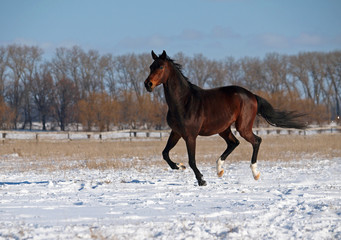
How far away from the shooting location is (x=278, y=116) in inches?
354

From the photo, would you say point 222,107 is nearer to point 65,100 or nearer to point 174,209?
point 174,209

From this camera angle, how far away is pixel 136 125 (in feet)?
172

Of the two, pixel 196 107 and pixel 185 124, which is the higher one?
pixel 196 107

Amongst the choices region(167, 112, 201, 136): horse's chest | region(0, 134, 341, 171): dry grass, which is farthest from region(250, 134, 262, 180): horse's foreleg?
region(0, 134, 341, 171): dry grass

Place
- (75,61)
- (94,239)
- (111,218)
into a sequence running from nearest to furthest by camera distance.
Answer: (94,239) → (111,218) → (75,61)

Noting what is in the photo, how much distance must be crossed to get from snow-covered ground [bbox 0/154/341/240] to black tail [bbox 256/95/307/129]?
4.43ft

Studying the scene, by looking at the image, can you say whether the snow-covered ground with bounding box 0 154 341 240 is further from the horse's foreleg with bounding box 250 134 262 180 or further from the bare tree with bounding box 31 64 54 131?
the bare tree with bounding box 31 64 54 131

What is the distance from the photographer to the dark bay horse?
24.0ft

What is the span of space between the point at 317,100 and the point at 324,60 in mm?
6445

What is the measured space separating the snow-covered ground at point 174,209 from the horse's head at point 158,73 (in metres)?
1.78

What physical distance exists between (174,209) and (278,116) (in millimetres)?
4592

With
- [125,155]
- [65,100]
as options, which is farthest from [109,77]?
[125,155]

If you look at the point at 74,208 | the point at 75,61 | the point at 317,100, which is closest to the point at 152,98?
the point at 75,61

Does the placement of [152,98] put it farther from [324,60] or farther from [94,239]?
[94,239]
